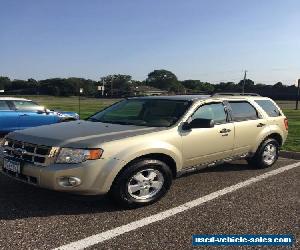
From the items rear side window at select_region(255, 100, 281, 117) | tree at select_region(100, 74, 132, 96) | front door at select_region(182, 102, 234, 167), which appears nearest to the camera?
front door at select_region(182, 102, 234, 167)

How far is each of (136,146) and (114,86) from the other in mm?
116261

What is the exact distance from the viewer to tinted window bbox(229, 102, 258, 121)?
6.53 m

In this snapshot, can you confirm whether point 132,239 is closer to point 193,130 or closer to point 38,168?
point 38,168

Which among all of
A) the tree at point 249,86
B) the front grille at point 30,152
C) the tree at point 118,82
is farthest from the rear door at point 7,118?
the tree at point 118,82

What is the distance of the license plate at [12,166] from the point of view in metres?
4.75

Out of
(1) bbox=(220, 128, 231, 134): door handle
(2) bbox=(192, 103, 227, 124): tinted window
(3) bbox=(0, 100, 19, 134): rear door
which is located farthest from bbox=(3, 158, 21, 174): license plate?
(3) bbox=(0, 100, 19, 134): rear door

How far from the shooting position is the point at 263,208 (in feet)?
16.3

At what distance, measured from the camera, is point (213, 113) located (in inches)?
242

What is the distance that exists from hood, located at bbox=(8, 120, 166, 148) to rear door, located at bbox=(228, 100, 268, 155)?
1.75m

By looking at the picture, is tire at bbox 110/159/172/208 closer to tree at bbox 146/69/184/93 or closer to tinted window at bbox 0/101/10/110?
tinted window at bbox 0/101/10/110

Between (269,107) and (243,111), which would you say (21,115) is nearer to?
(243,111)

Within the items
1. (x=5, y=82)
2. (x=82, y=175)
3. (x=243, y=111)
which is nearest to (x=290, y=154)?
(x=243, y=111)

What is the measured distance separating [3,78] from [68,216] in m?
122

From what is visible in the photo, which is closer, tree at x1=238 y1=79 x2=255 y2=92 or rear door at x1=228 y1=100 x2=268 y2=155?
rear door at x1=228 y1=100 x2=268 y2=155
